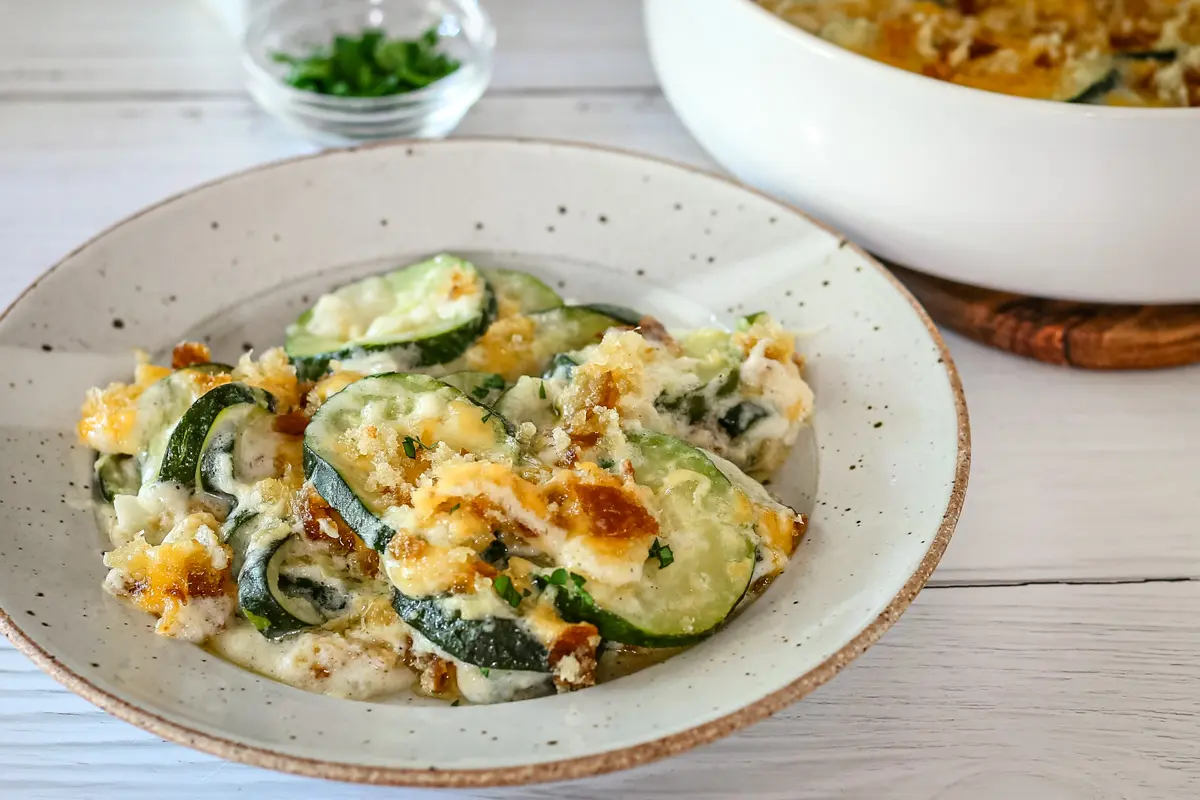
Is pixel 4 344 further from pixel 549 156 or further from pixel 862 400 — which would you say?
pixel 862 400

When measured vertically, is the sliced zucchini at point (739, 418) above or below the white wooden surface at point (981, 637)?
above

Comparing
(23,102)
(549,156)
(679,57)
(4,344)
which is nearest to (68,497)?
(4,344)

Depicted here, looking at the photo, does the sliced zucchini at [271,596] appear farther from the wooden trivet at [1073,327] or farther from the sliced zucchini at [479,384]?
the wooden trivet at [1073,327]

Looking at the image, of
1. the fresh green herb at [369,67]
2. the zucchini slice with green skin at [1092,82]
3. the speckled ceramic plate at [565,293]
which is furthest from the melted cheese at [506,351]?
the zucchini slice with green skin at [1092,82]

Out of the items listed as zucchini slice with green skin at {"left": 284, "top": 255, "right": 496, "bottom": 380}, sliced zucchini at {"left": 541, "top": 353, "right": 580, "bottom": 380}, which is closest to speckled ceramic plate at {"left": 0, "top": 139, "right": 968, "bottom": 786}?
zucchini slice with green skin at {"left": 284, "top": 255, "right": 496, "bottom": 380}

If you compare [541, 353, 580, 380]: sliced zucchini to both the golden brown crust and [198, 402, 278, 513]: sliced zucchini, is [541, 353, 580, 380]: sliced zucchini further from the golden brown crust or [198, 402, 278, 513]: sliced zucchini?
the golden brown crust

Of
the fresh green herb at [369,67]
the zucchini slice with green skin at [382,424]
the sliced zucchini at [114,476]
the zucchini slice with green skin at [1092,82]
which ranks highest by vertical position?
Answer: the zucchini slice with green skin at [1092,82]
